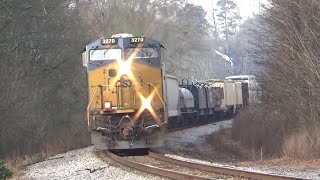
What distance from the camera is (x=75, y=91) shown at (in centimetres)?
2448

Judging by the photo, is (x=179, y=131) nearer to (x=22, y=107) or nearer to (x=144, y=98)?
(x=22, y=107)

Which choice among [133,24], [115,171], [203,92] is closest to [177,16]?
[133,24]

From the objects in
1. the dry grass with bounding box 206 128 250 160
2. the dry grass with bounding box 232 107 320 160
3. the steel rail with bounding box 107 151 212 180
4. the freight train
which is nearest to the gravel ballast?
the steel rail with bounding box 107 151 212 180

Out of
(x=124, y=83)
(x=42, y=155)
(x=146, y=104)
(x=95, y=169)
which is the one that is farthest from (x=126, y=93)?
(x=42, y=155)

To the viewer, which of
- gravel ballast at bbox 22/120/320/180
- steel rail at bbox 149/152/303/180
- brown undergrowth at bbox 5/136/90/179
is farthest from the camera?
brown undergrowth at bbox 5/136/90/179

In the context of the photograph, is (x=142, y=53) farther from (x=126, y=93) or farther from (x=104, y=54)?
(x=126, y=93)

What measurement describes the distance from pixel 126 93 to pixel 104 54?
1388 millimetres

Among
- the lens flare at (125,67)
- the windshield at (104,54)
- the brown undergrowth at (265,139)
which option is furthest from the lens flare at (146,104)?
the brown undergrowth at (265,139)

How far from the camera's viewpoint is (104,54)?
15195 mm

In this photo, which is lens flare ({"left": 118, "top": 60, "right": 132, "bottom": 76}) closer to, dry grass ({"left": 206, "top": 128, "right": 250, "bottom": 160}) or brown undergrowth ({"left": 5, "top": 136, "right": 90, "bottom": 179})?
brown undergrowth ({"left": 5, "top": 136, "right": 90, "bottom": 179})

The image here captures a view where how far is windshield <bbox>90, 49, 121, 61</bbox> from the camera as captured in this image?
49.7 ft

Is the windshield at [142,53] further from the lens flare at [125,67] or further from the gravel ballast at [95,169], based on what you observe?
the gravel ballast at [95,169]

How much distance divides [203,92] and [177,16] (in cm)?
1547

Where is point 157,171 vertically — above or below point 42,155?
above
